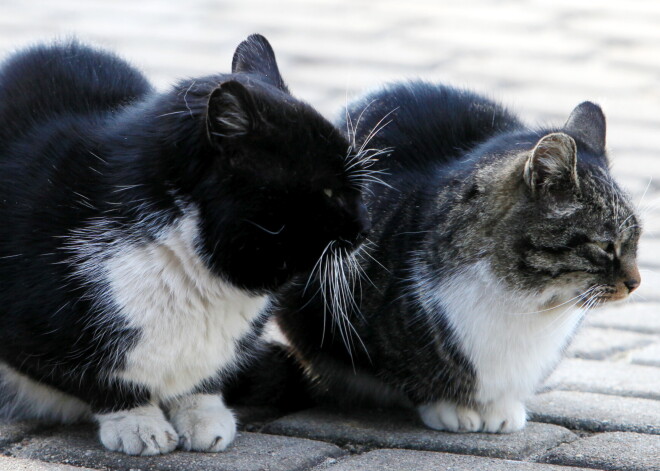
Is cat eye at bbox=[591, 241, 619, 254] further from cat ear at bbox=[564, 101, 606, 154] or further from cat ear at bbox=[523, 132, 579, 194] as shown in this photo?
cat ear at bbox=[564, 101, 606, 154]

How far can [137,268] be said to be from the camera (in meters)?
2.53

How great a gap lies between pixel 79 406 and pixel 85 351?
0.99ft

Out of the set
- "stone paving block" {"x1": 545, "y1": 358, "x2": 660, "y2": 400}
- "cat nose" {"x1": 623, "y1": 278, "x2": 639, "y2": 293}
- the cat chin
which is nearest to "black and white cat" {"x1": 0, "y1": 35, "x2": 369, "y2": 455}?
the cat chin

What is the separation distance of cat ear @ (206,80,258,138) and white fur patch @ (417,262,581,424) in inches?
30.3

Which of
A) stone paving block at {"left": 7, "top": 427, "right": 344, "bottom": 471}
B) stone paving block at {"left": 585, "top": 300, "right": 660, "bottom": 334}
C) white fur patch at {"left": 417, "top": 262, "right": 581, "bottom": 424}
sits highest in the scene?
white fur patch at {"left": 417, "top": 262, "right": 581, "bottom": 424}

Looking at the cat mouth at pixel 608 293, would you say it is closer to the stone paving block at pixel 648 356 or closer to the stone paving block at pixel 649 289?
the stone paving block at pixel 648 356

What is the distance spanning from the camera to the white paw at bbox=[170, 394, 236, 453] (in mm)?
2617

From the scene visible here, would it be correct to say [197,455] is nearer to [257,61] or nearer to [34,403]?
[34,403]

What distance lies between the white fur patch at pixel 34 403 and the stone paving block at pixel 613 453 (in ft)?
3.78

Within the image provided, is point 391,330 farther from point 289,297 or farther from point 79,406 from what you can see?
point 79,406

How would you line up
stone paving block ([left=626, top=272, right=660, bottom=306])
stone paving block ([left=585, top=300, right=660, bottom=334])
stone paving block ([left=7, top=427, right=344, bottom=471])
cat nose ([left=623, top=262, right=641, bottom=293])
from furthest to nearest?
stone paving block ([left=626, top=272, right=660, bottom=306]) < stone paving block ([left=585, top=300, right=660, bottom=334]) < cat nose ([left=623, top=262, right=641, bottom=293]) < stone paving block ([left=7, top=427, right=344, bottom=471])

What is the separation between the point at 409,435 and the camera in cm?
286

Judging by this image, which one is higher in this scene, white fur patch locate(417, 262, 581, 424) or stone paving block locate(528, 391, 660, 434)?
white fur patch locate(417, 262, 581, 424)

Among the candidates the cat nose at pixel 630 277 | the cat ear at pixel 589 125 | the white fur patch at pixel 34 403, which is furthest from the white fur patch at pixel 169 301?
the cat ear at pixel 589 125
